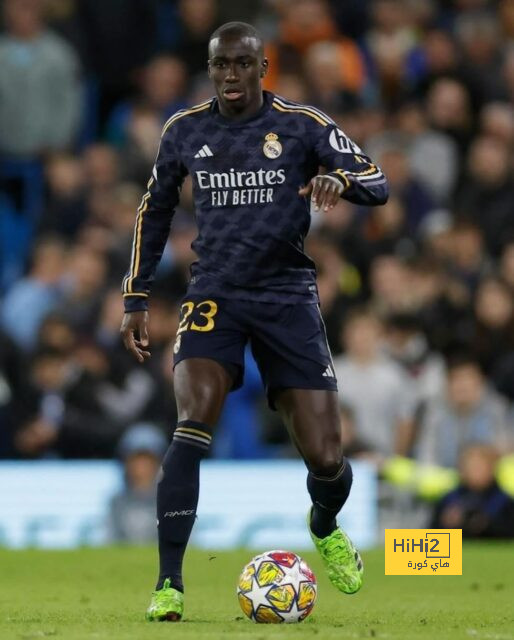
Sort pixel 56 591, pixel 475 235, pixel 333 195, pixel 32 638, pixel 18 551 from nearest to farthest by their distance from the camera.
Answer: pixel 32 638 < pixel 333 195 < pixel 56 591 < pixel 18 551 < pixel 475 235

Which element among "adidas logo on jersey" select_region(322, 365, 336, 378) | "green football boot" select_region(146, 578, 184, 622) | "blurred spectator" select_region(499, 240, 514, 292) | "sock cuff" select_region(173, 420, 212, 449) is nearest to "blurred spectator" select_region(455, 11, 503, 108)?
"blurred spectator" select_region(499, 240, 514, 292)

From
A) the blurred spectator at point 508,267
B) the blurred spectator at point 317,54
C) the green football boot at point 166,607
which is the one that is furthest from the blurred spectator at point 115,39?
the green football boot at point 166,607

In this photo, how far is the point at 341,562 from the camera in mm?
7730

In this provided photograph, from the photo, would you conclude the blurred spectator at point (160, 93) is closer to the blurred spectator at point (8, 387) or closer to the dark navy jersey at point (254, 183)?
the blurred spectator at point (8, 387)

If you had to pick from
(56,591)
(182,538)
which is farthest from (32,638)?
(56,591)

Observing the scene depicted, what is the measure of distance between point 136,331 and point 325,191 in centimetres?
120

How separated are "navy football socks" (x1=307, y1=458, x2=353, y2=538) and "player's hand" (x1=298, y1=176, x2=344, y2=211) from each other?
135cm

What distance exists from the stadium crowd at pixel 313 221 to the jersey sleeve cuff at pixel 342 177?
531 cm

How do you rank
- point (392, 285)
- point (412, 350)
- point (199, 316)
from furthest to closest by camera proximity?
point (392, 285)
point (412, 350)
point (199, 316)

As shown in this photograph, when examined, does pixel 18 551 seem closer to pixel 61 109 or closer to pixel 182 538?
pixel 182 538

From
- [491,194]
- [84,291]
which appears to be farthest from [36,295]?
[491,194]

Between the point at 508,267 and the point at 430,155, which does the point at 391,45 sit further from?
the point at 508,267

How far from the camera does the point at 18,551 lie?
37.5 feet

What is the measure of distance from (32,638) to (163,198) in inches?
83.9
